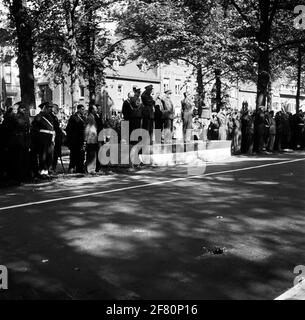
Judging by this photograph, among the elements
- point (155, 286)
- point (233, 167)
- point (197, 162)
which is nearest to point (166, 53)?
point (197, 162)

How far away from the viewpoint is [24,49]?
51.0 ft

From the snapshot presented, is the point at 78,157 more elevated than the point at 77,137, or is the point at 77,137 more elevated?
the point at 77,137

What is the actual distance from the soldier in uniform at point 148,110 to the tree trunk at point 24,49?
3772 mm

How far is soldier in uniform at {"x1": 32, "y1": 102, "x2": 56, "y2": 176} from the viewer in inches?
518

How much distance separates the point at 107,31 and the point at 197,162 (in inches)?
501

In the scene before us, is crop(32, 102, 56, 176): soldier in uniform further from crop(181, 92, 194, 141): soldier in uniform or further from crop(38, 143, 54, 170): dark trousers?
crop(181, 92, 194, 141): soldier in uniform

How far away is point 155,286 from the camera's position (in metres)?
4.89

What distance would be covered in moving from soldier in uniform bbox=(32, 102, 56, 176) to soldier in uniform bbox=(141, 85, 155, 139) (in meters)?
4.09

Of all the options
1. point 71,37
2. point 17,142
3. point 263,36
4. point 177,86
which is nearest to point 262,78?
point 263,36

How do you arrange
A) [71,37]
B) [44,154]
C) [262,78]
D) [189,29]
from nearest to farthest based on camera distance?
[44,154] < [71,37] < [262,78] < [189,29]

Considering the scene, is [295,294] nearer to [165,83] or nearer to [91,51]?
[91,51]

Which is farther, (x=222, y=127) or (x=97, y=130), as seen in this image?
(x=222, y=127)

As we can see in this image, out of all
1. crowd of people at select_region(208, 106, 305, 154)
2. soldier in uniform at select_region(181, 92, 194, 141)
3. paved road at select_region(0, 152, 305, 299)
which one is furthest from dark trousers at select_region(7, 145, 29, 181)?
crowd of people at select_region(208, 106, 305, 154)

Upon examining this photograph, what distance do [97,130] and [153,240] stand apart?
26.8 ft
